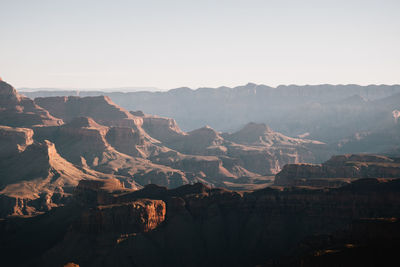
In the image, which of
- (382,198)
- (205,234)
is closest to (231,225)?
(205,234)

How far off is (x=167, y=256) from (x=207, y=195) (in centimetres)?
2743

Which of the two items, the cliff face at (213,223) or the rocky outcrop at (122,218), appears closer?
the cliff face at (213,223)

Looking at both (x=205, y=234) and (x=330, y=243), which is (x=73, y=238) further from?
(x=330, y=243)

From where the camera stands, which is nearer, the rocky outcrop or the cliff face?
the cliff face

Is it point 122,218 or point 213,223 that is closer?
point 122,218

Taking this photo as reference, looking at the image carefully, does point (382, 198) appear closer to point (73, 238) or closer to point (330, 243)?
point (330, 243)

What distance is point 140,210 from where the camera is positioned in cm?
15962

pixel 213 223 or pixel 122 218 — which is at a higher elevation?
pixel 122 218

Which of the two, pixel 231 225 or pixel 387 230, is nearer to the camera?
pixel 387 230

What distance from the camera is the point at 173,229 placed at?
536 ft

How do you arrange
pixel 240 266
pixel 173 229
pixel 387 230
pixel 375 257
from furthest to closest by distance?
1. pixel 173 229
2. pixel 240 266
3. pixel 387 230
4. pixel 375 257

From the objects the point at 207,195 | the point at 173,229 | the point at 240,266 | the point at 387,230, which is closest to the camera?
the point at 387,230

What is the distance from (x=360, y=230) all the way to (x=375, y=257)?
96.4 ft

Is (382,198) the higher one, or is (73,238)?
(382,198)
